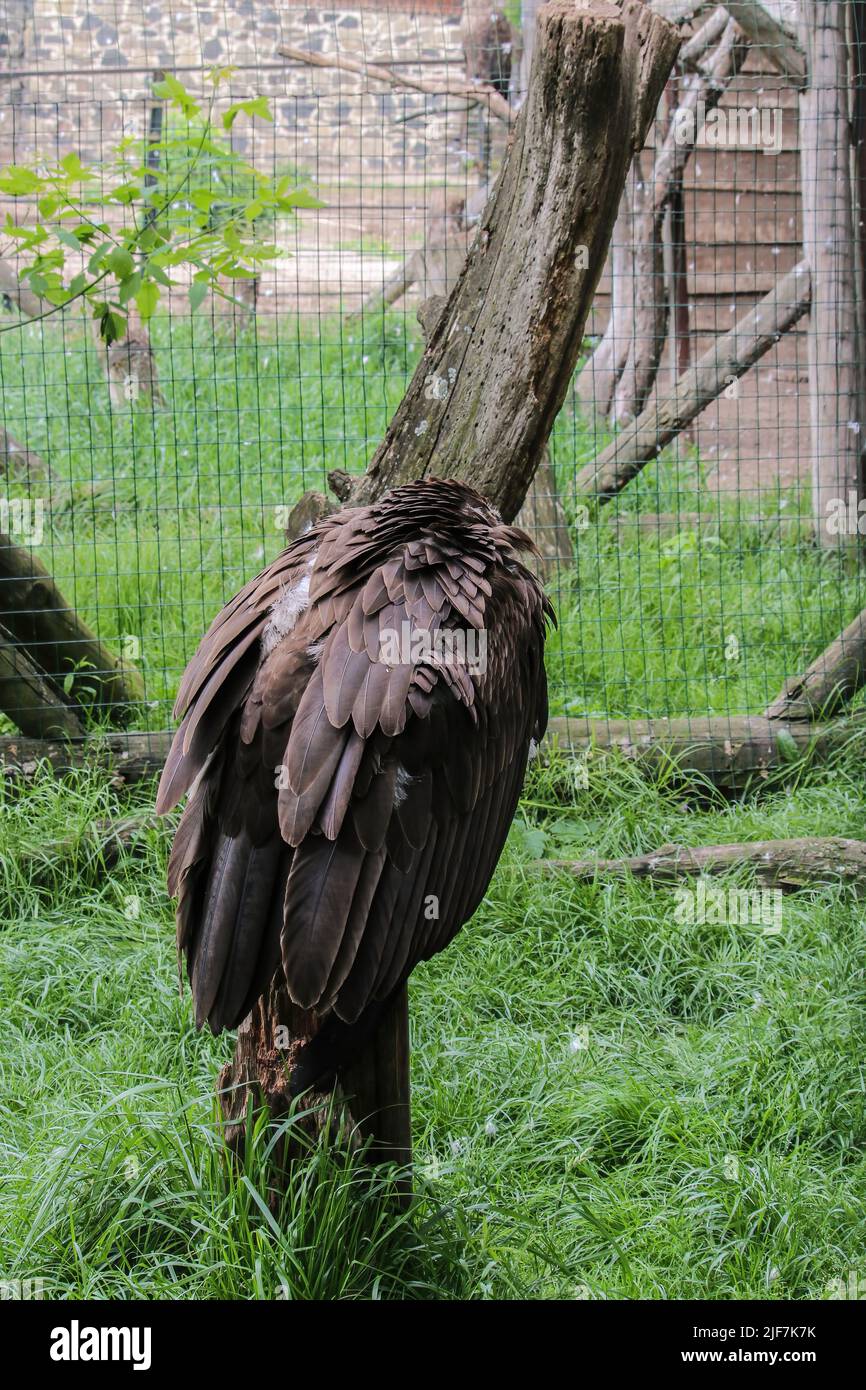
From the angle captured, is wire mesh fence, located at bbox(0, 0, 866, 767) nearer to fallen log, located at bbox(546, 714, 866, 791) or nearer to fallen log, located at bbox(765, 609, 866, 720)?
fallen log, located at bbox(546, 714, 866, 791)

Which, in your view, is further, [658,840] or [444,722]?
[658,840]

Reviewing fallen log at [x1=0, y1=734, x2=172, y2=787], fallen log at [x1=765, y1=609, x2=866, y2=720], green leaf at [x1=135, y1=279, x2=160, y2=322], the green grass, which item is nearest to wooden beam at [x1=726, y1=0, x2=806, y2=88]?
the green grass

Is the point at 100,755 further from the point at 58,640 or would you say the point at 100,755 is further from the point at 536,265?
the point at 536,265

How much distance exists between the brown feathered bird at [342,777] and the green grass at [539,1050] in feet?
1.34

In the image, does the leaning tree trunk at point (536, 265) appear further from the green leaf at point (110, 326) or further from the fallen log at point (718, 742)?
the fallen log at point (718, 742)

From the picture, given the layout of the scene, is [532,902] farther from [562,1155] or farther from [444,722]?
[444,722]

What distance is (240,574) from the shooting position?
541cm

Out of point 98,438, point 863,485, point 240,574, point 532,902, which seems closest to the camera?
point 532,902

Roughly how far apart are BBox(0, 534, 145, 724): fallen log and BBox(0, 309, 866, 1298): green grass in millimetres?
165

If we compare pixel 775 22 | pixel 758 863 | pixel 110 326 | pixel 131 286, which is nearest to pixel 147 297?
pixel 131 286

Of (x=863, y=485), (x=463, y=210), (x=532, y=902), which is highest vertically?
(x=463, y=210)

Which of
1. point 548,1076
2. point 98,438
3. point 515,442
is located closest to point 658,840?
point 548,1076

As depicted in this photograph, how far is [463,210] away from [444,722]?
5947 millimetres

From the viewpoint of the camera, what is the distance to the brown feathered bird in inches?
79.1
